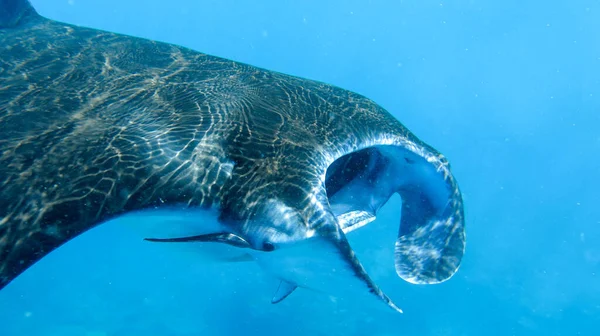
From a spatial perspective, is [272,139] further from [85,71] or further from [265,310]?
[265,310]

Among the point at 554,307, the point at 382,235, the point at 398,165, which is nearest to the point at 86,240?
the point at 382,235

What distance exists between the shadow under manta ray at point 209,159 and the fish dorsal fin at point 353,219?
0.08ft

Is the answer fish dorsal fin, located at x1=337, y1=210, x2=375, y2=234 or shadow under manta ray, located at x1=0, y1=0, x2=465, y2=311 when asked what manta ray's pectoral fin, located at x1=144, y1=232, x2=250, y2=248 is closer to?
shadow under manta ray, located at x1=0, y1=0, x2=465, y2=311

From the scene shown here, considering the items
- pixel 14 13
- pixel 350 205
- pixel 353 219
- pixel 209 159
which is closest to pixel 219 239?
pixel 209 159

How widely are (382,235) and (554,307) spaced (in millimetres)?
9330

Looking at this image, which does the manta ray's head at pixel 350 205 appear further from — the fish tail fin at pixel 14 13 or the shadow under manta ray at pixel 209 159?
the fish tail fin at pixel 14 13

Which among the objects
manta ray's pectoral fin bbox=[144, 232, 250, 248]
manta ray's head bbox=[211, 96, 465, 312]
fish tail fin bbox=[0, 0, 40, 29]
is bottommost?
manta ray's pectoral fin bbox=[144, 232, 250, 248]

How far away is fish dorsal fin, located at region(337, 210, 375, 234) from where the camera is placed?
4.34 meters

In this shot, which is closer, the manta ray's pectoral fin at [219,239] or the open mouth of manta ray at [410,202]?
the manta ray's pectoral fin at [219,239]

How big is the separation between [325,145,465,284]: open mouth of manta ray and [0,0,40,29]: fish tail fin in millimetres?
5608

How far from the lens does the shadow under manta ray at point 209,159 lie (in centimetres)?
269

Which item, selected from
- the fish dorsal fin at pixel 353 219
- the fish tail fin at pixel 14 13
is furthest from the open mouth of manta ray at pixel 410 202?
the fish tail fin at pixel 14 13

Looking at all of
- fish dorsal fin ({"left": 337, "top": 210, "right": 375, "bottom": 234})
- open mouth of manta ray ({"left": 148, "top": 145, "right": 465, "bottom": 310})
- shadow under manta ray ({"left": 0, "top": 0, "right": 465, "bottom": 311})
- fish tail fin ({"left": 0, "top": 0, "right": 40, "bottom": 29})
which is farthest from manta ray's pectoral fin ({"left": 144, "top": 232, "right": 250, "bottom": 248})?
fish tail fin ({"left": 0, "top": 0, "right": 40, "bottom": 29})

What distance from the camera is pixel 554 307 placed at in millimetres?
19562
